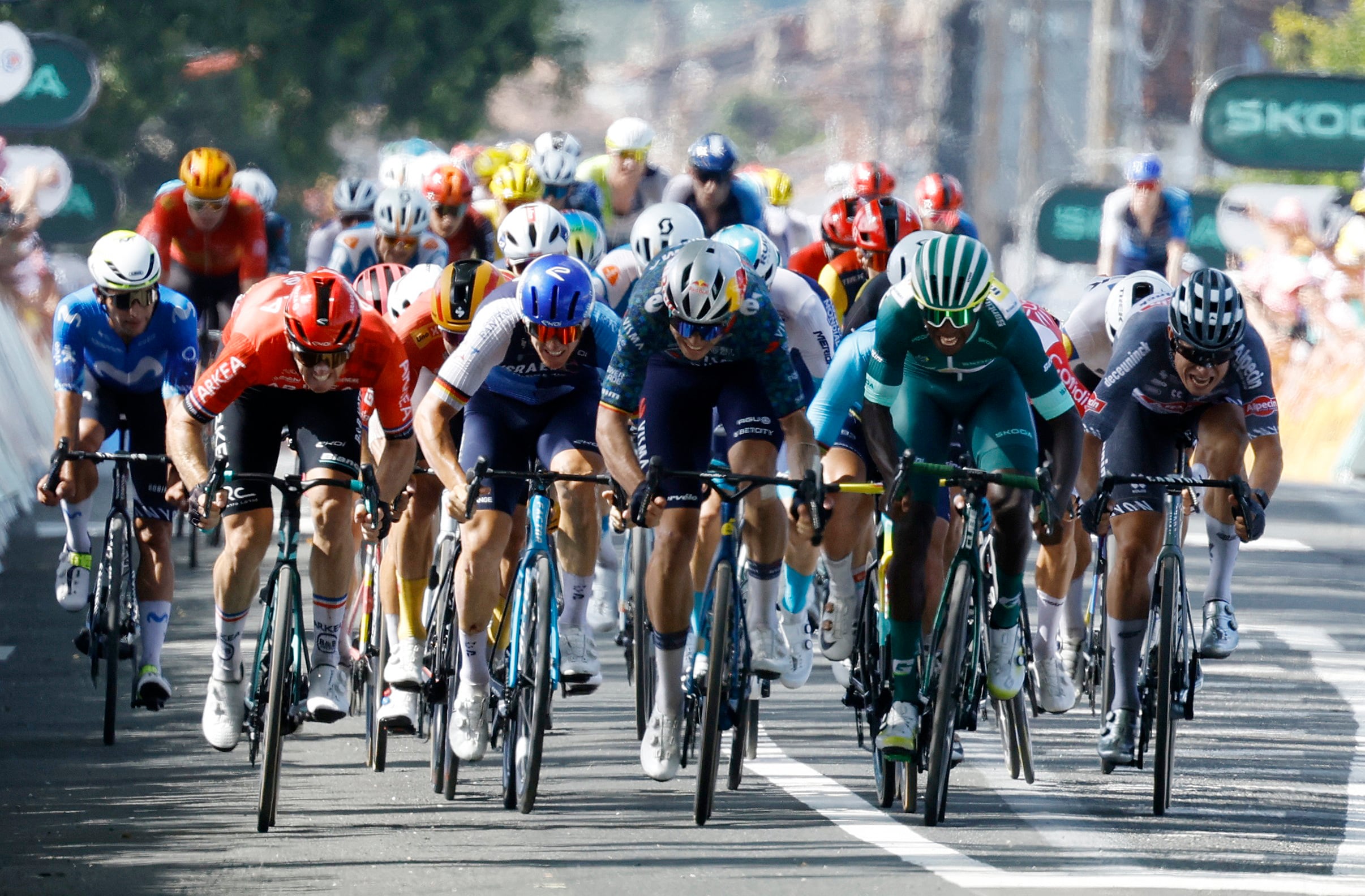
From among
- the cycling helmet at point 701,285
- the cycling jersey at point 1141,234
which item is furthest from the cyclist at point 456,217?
the cycling helmet at point 701,285

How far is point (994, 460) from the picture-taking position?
9.07 metres

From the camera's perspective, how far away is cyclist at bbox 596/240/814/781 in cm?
869

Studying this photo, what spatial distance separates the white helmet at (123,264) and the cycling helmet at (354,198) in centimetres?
536

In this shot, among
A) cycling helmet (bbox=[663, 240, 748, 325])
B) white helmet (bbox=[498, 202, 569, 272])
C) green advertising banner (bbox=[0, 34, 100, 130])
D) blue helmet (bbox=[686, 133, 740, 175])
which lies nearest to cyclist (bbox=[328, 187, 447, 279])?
blue helmet (bbox=[686, 133, 740, 175])

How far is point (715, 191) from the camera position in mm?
14586

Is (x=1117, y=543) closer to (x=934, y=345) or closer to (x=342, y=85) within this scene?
(x=934, y=345)

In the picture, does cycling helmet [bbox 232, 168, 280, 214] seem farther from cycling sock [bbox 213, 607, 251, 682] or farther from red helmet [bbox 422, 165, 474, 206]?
cycling sock [bbox 213, 607, 251, 682]

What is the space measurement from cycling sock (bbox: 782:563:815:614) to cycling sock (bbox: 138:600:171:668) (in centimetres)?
251

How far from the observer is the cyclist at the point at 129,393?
10938 mm

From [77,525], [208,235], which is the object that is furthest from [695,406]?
[208,235]

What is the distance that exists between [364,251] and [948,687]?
675 centimetres

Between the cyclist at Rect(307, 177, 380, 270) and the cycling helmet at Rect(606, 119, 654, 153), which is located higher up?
the cycling helmet at Rect(606, 119, 654, 153)

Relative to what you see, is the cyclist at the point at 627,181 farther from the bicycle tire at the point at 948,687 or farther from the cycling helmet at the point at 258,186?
the bicycle tire at the point at 948,687

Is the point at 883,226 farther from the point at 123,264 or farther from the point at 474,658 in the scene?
the point at 474,658
